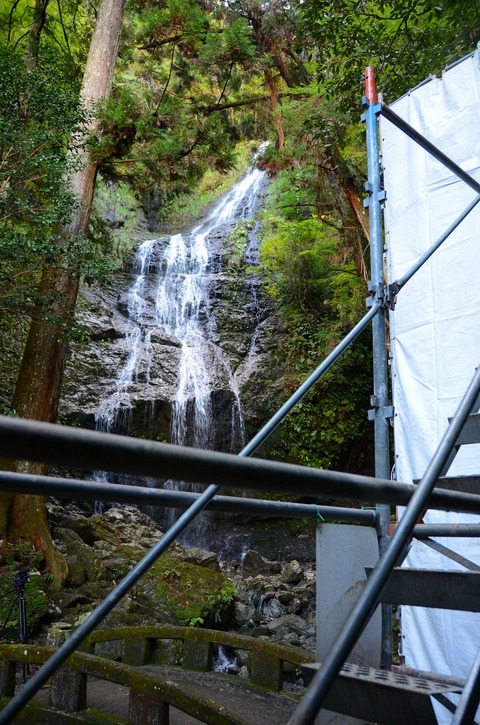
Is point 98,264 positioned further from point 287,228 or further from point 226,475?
point 226,475

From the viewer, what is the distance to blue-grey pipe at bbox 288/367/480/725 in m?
0.91

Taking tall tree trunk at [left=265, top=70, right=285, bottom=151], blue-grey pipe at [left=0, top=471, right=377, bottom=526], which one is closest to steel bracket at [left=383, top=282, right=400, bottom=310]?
blue-grey pipe at [left=0, top=471, right=377, bottom=526]

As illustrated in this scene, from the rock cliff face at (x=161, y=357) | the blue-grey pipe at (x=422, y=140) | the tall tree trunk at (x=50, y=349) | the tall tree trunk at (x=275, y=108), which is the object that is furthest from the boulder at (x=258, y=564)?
the blue-grey pipe at (x=422, y=140)

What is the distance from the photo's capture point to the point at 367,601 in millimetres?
1046

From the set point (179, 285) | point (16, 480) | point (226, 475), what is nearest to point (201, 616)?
point (16, 480)

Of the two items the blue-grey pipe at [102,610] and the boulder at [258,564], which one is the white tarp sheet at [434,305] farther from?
the boulder at [258,564]

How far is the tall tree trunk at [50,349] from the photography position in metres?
7.36

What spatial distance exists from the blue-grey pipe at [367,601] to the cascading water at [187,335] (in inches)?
405

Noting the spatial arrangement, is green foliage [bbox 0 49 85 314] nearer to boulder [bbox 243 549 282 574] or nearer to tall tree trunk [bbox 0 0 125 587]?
tall tree trunk [bbox 0 0 125 587]

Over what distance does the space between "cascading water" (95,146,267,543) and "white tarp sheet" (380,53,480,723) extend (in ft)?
26.9

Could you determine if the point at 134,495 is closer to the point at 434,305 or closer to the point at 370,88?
the point at 370,88

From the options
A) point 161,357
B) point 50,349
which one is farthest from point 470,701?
point 161,357

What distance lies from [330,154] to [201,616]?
281 inches

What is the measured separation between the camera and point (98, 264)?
298 inches
